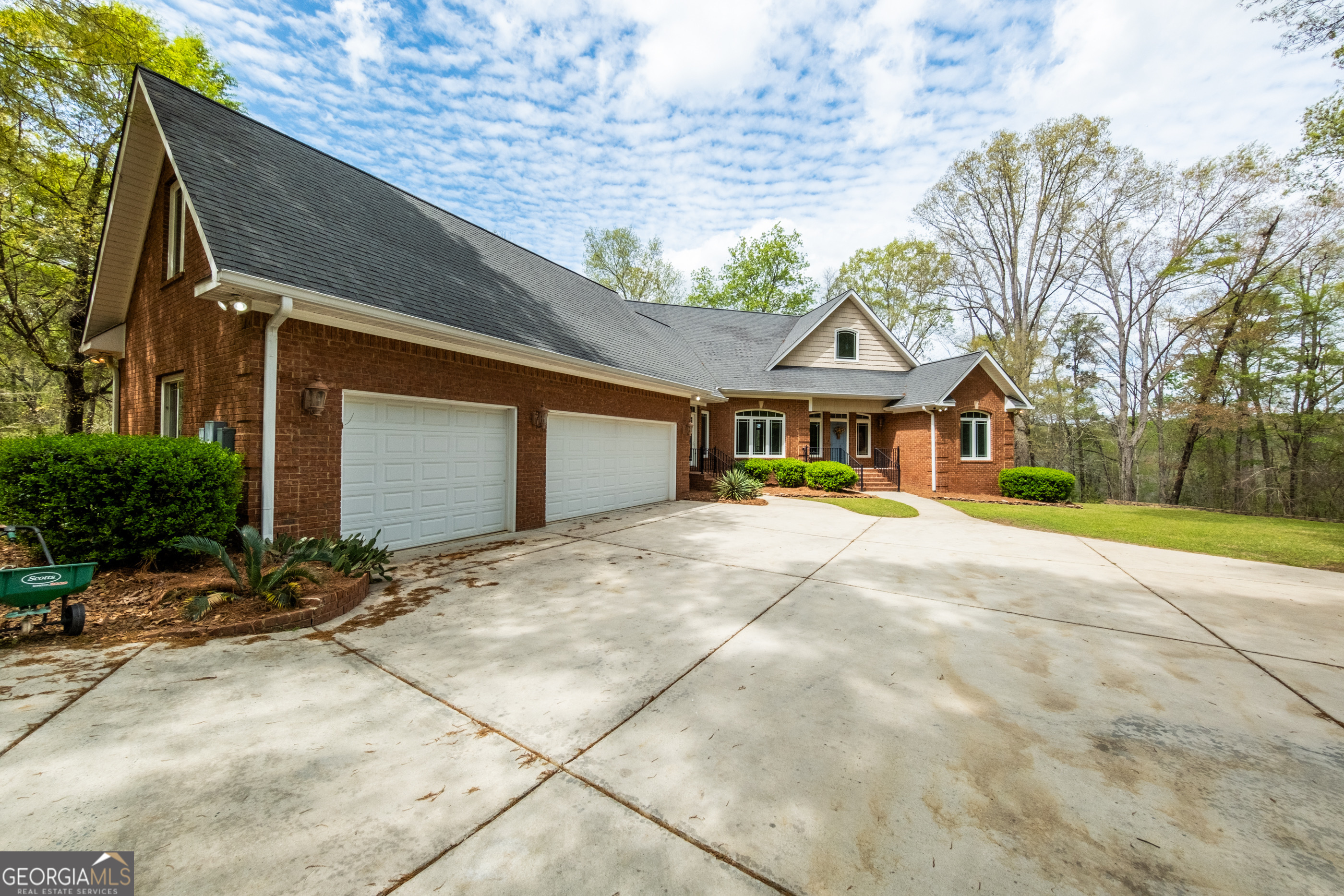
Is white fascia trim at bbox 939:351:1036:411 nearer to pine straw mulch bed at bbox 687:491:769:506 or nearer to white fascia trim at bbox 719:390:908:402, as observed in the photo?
white fascia trim at bbox 719:390:908:402

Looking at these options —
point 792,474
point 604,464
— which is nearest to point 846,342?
point 792,474

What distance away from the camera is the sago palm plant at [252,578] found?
416cm

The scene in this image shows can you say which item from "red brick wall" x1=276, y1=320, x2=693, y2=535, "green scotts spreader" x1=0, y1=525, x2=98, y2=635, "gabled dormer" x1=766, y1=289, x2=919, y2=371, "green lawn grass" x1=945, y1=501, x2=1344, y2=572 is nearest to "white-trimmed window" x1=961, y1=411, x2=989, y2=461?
"green lawn grass" x1=945, y1=501, x2=1344, y2=572

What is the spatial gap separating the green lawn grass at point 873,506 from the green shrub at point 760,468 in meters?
1.80

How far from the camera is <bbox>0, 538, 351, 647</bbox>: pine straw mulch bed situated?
3.71 metres

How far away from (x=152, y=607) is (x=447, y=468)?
3678 millimetres

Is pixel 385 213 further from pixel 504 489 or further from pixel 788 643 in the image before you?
pixel 788 643

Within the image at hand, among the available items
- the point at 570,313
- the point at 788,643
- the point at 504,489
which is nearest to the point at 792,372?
the point at 570,313

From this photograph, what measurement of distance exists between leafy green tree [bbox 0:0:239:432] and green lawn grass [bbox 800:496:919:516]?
1836 centimetres

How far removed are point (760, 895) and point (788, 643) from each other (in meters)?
2.38

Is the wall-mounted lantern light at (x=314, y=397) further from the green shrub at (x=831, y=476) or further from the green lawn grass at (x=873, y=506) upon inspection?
the green shrub at (x=831, y=476)

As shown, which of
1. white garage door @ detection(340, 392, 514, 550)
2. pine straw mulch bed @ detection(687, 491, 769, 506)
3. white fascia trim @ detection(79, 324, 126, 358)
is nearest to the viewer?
white garage door @ detection(340, 392, 514, 550)

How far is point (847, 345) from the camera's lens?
63.4 ft

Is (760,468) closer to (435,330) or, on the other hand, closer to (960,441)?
(960,441)
